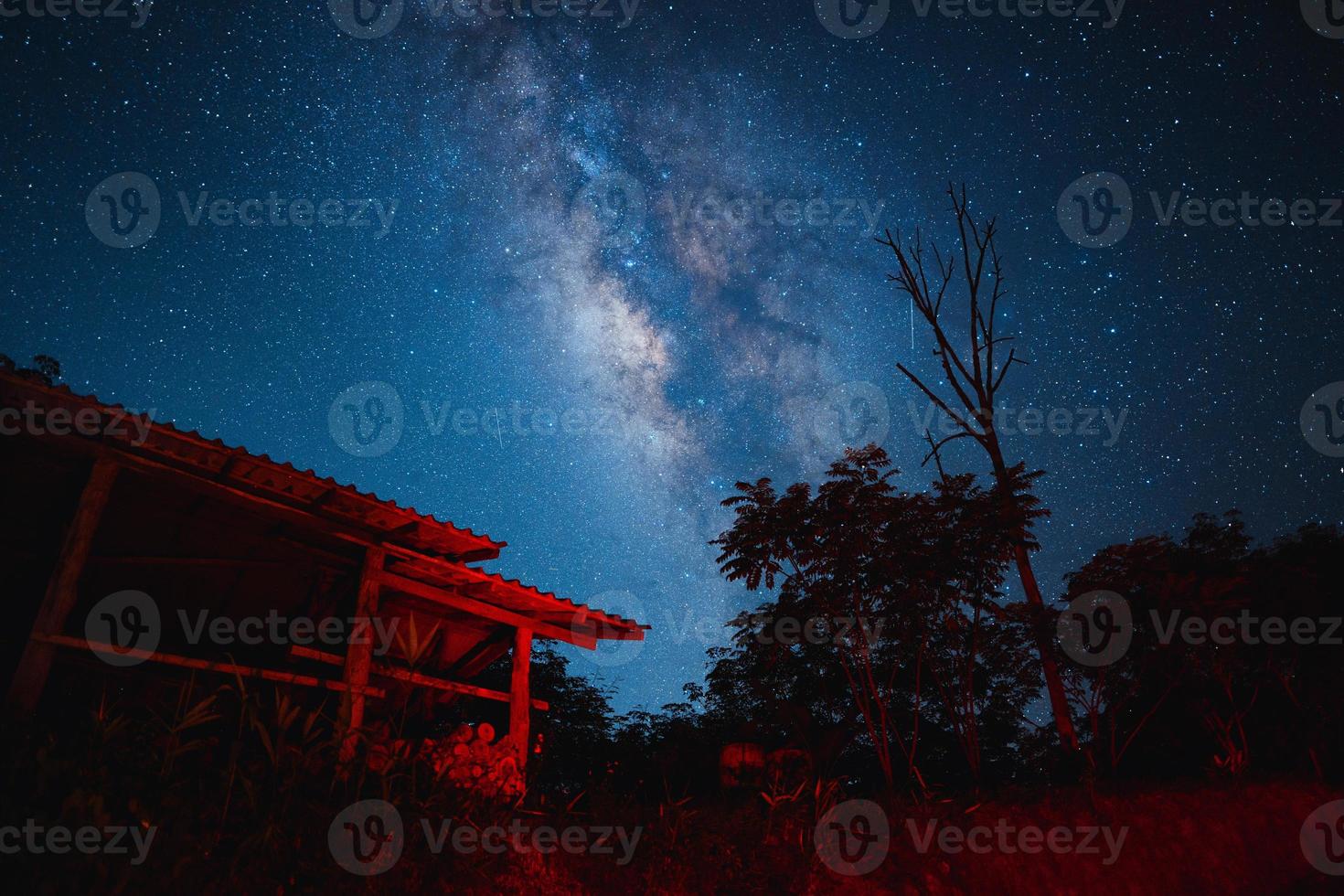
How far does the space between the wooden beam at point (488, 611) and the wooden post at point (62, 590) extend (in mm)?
2440

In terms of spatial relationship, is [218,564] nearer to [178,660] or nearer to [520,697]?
[178,660]

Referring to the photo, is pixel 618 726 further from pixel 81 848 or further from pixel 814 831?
pixel 81 848

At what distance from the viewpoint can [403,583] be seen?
768 cm

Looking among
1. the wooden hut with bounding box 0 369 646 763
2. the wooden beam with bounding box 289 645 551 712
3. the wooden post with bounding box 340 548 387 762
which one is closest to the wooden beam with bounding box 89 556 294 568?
the wooden hut with bounding box 0 369 646 763

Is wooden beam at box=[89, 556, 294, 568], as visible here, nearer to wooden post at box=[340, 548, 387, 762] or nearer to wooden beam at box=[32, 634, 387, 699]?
wooden post at box=[340, 548, 387, 762]

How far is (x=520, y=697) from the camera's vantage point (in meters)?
8.47

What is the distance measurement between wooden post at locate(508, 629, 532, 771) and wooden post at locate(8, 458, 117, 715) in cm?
411

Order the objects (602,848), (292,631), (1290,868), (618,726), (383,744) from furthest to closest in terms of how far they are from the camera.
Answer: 1. (618,726)
2. (1290,868)
3. (292,631)
4. (602,848)
5. (383,744)

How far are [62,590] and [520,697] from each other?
4479mm

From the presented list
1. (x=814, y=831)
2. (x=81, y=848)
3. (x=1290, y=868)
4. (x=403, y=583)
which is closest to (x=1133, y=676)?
(x=1290, y=868)

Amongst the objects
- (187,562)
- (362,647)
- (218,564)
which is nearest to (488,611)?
(362,647)

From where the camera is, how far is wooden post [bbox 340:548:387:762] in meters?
6.79

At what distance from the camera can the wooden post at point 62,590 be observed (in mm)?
5309

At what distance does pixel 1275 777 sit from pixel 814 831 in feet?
30.2
